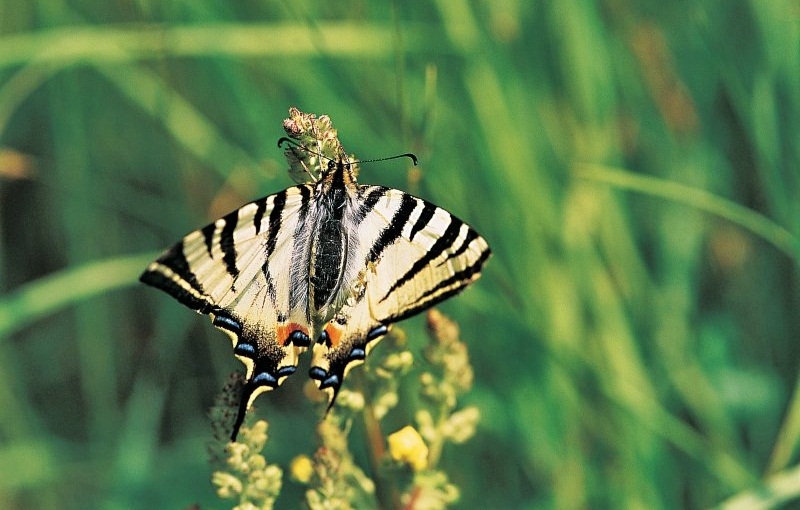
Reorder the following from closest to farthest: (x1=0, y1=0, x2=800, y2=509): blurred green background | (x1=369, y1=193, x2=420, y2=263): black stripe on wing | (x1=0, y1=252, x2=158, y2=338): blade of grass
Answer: (x1=369, y1=193, x2=420, y2=263): black stripe on wing → (x1=0, y1=0, x2=800, y2=509): blurred green background → (x1=0, y1=252, x2=158, y2=338): blade of grass

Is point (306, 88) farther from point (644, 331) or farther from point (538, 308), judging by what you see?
point (644, 331)

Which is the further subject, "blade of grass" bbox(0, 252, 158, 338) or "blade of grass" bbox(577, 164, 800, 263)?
"blade of grass" bbox(0, 252, 158, 338)

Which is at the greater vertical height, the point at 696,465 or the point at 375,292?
the point at 375,292

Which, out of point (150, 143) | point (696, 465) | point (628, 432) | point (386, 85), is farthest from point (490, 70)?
point (150, 143)

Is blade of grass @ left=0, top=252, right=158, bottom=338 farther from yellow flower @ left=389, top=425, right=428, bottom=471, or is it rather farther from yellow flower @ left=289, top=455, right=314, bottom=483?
yellow flower @ left=389, top=425, right=428, bottom=471

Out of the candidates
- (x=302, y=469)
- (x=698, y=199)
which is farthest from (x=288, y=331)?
(x=698, y=199)

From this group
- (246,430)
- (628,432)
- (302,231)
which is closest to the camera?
(246,430)

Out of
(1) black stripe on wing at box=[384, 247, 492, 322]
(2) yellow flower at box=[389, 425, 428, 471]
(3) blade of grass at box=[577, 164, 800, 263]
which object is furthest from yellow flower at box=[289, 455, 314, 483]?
(3) blade of grass at box=[577, 164, 800, 263]
